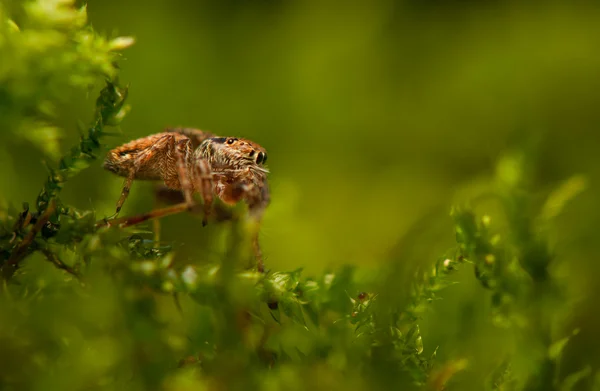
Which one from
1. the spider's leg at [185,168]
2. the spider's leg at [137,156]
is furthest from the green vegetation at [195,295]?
the spider's leg at [137,156]

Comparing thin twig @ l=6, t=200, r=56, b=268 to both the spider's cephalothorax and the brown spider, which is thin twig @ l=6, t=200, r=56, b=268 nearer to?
the brown spider

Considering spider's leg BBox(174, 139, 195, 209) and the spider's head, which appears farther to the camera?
the spider's head

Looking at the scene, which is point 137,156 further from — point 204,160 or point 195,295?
point 195,295

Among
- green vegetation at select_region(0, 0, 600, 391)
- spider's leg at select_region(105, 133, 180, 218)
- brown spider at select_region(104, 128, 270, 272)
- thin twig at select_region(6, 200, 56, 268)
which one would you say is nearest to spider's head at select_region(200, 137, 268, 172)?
brown spider at select_region(104, 128, 270, 272)

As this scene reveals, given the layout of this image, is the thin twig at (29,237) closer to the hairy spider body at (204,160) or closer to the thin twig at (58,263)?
the thin twig at (58,263)

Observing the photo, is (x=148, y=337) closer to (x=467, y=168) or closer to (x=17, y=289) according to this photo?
(x=17, y=289)

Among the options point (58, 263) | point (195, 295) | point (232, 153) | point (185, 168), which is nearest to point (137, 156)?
point (185, 168)

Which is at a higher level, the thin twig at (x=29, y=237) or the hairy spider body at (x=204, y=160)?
the hairy spider body at (x=204, y=160)
